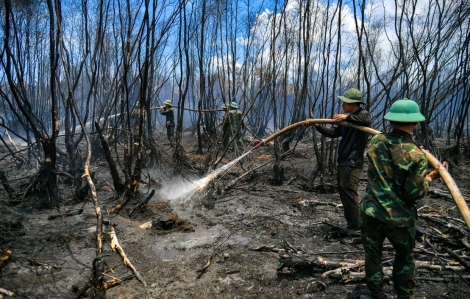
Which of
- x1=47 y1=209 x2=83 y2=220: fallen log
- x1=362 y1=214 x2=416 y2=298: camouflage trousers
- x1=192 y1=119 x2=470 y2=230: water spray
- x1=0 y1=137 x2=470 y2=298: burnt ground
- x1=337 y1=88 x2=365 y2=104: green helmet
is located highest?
x1=337 y1=88 x2=365 y2=104: green helmet

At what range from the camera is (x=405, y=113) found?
206 cm

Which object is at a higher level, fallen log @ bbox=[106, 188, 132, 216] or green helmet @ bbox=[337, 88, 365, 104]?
green helmet @ bbox=[337, 88, 365, 104]

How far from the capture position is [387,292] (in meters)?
2.40

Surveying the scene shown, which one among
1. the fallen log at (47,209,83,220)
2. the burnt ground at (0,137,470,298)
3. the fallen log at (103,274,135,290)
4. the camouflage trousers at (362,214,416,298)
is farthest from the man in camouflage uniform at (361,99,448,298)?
the fallen log at (47,209,83,220)

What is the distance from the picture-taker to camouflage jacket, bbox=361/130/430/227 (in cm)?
194

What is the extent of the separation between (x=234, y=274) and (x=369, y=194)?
150 centimetres

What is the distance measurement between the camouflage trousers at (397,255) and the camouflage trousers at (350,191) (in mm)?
1330

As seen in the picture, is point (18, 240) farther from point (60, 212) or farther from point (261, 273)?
point (261, 273)

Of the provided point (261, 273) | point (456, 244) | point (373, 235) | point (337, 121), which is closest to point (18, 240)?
point (261, 273)

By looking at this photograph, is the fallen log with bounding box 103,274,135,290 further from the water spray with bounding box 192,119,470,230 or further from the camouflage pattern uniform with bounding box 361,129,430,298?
the water spray with bounding box 192,119,470,230

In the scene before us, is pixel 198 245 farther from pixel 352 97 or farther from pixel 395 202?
pixel 352 97

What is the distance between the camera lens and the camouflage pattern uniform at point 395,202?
196cm

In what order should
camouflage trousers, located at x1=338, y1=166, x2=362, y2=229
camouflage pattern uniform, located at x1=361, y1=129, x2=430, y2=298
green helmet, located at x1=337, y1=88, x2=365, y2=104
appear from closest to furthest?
camouflage pattern uniform, located at x1=361, y1=129, x2=430, y2=298 < green helmet, located at x1=337, y1=88, x2=365, y2=104 < camouflage trousers, located at x1=338, y1=166, x2=362, y2=229

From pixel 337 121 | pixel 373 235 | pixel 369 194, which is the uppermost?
pixel 337 121
